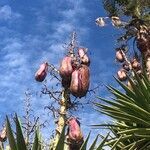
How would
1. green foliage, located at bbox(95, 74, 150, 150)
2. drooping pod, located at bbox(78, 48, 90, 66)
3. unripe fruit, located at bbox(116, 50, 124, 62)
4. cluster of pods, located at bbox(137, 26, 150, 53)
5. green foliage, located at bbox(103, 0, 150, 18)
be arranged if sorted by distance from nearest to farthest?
drooping pod, located at bbox(78, 48, 90, 66) < green foliage, located at bbox(95, 74, 150, 150) < cluster of pods, located at bbox(137, 26, 150, 53) < unripe fruit, located at bbox(116, 50, 124, 62) < green foliage, located at bbox(103, 0, 150, 18)

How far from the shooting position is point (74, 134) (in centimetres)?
422

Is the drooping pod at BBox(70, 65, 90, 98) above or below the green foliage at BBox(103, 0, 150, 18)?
above

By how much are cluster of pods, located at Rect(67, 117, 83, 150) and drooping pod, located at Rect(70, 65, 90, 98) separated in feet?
0.78

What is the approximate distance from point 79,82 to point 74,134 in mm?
450

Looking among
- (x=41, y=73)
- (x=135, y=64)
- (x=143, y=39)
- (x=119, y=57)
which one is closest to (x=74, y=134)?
(x=41, y=73)

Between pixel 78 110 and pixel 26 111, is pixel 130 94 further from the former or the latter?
pixel 26 111

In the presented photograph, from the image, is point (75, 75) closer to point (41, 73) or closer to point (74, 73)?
point (74, 73)

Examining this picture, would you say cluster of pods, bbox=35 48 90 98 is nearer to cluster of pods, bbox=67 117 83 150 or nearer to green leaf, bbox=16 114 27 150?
cluster of pods, bbox=67 117 83 150

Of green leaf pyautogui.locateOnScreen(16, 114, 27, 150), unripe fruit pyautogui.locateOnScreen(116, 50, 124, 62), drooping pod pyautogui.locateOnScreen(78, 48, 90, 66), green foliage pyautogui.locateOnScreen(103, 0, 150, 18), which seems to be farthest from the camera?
green foliage pyautogui.locateOnScreen(103, 0, 150, 18)

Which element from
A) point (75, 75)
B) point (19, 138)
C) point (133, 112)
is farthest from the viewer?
point (133, 112)

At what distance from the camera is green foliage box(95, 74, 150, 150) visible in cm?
582

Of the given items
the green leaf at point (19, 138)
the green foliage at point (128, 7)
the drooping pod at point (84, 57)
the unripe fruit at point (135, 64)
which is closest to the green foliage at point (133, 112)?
the drooping pod at point (84, 57)

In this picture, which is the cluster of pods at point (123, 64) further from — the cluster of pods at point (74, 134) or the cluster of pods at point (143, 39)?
the cluster of pods at point (74, 134)

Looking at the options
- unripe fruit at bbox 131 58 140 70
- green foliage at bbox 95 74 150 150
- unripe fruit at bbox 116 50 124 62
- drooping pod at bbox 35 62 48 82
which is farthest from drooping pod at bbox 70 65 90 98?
unripe fruit at bbox 116 50 124 62
